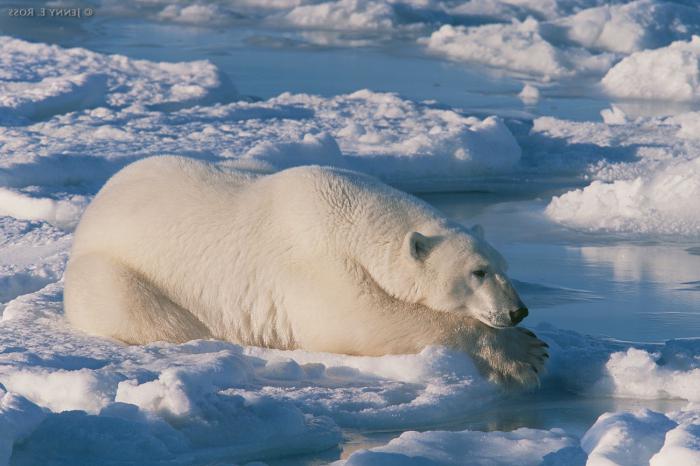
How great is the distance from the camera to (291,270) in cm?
451

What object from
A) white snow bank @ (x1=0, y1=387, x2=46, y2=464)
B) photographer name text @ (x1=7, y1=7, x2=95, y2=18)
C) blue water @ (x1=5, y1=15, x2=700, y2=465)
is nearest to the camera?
white snow bank @ (x1=0, y1=387, x2=46, y2=464)

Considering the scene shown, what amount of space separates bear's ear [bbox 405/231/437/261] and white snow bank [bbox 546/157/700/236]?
3.03 m

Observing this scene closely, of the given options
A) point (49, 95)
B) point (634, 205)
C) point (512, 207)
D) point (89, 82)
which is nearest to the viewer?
point (634, 205)

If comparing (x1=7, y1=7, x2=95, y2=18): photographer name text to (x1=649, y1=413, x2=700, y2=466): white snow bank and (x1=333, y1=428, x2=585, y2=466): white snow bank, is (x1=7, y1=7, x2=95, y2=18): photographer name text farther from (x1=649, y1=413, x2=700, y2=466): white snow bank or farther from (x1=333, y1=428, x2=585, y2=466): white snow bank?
(x1=649, y1=413, x2=700, y2=466): white snow bank

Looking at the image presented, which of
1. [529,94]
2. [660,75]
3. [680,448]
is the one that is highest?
[680,448]

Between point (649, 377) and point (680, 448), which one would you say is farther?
point (649, 377)

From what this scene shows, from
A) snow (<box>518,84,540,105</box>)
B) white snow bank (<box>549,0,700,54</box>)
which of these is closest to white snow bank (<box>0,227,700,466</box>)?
snow (<box>518,84,540,105</box>)

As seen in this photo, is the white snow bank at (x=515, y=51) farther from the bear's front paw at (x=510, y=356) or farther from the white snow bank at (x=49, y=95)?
the bear's front paw at (x=510, y=356)

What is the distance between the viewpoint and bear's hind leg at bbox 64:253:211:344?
15.2 ft

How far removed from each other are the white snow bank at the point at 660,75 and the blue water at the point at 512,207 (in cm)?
31

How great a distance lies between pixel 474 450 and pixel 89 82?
8261 millimetres

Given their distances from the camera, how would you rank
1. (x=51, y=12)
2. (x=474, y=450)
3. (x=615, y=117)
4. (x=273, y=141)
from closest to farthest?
(x=474, y=450), (x=273, y=141), (x=615, y=117), (x=51, y=12)

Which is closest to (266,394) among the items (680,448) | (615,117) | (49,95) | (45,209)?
(680,448)

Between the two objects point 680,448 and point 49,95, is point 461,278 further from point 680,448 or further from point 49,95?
point 49,95
